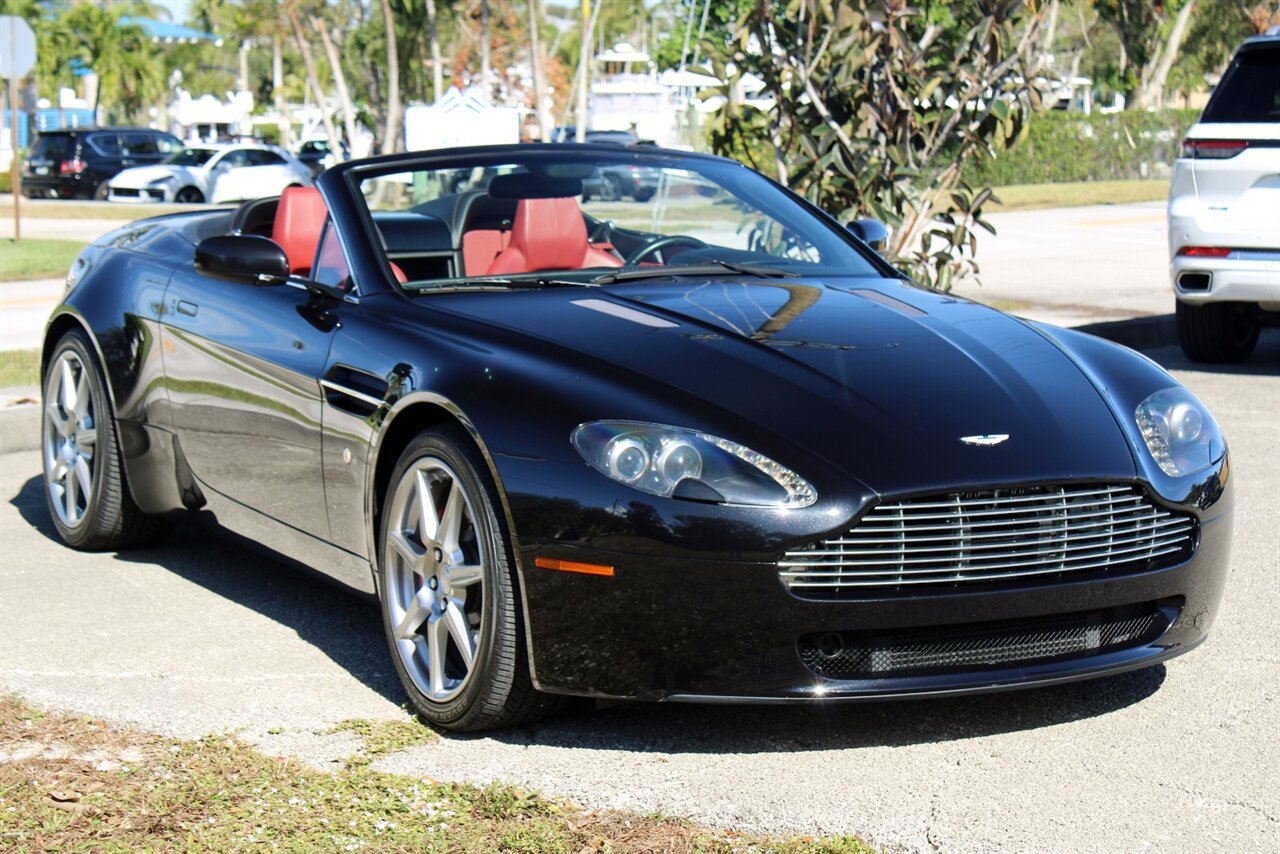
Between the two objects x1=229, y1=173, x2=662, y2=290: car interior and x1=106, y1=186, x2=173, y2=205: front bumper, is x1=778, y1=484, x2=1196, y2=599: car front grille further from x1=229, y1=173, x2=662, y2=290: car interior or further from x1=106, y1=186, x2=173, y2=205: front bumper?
x1=106, y1=186, x2=173, y2=205: front bumper

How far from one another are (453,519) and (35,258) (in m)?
16.8

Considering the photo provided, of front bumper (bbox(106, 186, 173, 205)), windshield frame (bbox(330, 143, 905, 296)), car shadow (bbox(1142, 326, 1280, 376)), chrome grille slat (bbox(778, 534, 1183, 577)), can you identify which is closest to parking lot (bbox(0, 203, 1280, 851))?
chrome grille slat (bbox(778, 534, 1183, 577))

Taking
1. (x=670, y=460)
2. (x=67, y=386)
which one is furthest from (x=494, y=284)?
(x=67, y=386)

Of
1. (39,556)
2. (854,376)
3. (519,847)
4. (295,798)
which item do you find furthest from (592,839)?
(39,556)

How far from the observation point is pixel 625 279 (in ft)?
16.8

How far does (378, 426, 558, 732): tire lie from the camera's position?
159 inches

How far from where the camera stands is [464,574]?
4.20 meters

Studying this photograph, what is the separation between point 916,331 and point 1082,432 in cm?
62

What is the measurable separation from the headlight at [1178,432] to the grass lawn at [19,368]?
6.47 m

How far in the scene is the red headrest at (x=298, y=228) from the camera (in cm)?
591

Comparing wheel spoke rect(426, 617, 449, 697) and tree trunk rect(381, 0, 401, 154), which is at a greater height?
wheel spoke rect(426, 617, 449, 697)

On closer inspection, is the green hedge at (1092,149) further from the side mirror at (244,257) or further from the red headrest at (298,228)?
the side mirror at (244,257)

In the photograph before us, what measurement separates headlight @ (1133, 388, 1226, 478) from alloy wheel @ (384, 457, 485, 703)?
1.61 meters

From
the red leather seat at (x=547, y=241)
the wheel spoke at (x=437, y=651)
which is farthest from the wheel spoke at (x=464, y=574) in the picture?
the red leather seat at (x=547, y=241)
